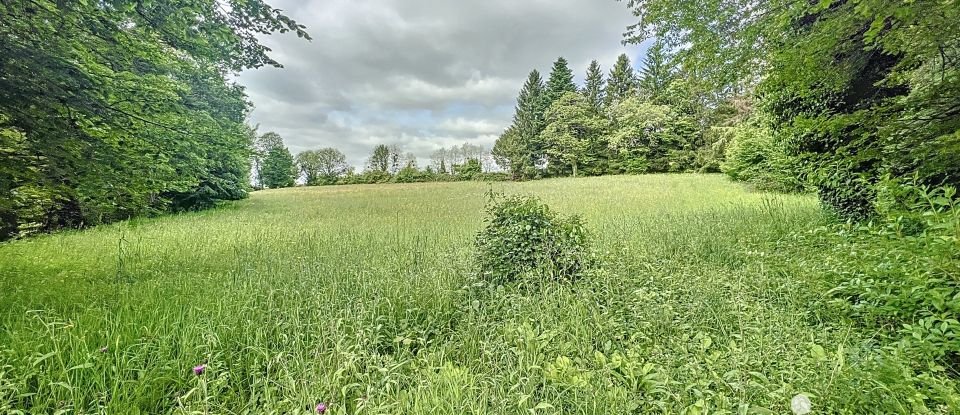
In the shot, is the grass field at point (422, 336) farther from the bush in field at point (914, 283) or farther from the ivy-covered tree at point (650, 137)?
the ivy-covered tree at point (650, 137)

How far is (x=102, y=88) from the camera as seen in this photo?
385 cm

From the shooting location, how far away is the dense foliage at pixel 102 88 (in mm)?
3287

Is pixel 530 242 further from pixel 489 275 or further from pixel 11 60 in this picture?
pixel 11 60

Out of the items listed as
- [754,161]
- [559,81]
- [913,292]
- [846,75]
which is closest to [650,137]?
[559,81]

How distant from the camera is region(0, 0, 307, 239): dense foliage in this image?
129 inches

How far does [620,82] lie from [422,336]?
37921mm

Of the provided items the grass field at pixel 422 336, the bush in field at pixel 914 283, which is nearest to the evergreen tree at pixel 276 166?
the grass field at pixel 422 336

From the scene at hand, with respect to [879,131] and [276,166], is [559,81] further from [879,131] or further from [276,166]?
[276,166]

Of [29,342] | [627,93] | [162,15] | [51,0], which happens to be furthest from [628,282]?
[627,93]

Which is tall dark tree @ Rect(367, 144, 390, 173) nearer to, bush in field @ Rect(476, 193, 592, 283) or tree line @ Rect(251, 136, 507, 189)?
tree line @ Rect(251, 136, 507, 189)

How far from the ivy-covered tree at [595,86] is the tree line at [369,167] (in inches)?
460

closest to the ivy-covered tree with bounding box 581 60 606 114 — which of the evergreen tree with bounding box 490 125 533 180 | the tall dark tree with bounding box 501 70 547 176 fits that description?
the tall dark tree with bounding box 501 70 547 176

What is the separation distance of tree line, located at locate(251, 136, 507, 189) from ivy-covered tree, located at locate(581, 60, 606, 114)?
38.4 ft

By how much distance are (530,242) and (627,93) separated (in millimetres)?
34556
